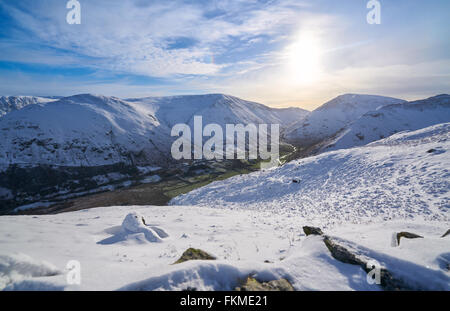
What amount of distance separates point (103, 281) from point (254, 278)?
3835 millimetres

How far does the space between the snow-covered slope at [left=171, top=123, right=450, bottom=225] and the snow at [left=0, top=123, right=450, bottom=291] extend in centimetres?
10

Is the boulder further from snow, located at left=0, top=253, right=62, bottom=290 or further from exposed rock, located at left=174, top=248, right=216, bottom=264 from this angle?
snow, located at left=0, top=253, right=62, bottom=290

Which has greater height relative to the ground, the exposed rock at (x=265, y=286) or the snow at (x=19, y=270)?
the snow at (x=19, y=270)

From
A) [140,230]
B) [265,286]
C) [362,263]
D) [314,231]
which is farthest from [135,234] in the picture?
[362,263]

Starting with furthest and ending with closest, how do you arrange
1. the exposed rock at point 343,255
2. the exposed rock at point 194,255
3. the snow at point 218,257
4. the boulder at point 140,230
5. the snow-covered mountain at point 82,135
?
the snow-covered mountain at point 82,135, the boulder at point 140,230, the exposed rock at point 194,255, the exposed rock at point 343,255, the snow at point 218,257

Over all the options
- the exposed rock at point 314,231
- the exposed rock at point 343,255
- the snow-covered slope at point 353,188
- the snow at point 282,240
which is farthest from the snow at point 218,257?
the snow-covered slope at point 353,188

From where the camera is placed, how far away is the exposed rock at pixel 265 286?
4832 mm

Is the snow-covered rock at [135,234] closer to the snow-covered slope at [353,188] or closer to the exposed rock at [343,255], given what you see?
the exposed rock at [343,255]

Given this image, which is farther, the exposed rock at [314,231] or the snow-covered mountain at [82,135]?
the snow-covered mountain at [82,135]

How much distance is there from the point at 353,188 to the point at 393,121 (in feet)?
340

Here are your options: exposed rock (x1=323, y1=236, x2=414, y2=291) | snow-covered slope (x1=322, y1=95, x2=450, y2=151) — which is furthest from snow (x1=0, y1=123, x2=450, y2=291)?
snow-covered slope (x1=322, y1=95, x2=450, y2=151)

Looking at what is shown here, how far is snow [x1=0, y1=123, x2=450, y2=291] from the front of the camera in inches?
205

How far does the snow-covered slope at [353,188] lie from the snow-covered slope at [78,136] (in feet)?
254
